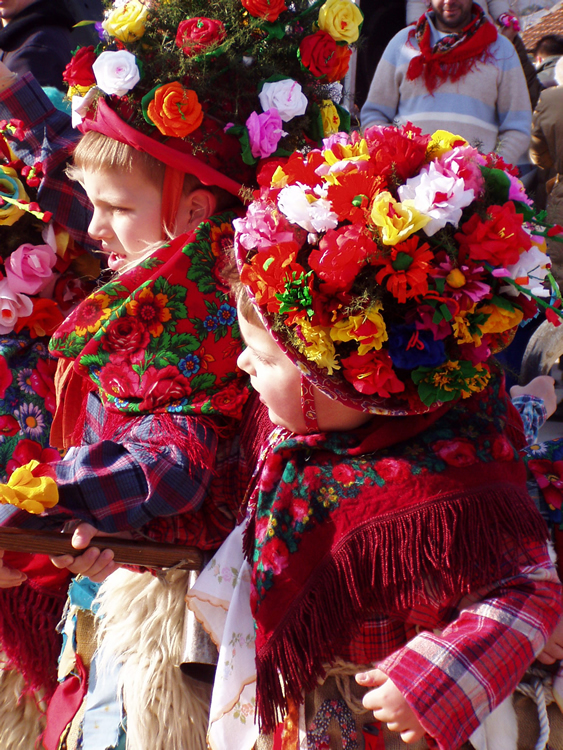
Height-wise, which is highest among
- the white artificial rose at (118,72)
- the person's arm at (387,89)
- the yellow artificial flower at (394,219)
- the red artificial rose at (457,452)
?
the white artificial rose at (118,72)

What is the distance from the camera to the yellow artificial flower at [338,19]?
1.58 m

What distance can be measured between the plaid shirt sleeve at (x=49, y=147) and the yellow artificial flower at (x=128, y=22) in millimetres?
444

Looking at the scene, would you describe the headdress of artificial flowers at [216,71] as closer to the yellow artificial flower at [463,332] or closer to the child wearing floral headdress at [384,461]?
the child wearing floral headdress at [384,461]

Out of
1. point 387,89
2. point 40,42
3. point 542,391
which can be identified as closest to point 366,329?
point 542,391

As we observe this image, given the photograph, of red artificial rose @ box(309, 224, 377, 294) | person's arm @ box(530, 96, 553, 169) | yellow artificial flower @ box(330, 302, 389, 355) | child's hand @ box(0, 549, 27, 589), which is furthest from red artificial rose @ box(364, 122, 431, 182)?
person's arm @ box(530, 96, 553, 169)

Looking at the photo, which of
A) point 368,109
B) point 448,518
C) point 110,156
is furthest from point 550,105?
point 448,518

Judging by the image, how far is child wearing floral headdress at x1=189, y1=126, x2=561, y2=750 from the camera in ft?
3.67

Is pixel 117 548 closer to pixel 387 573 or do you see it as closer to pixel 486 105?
pixel 387 573

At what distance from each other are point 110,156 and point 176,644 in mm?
1118

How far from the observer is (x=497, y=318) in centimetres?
117

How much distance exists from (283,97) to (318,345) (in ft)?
2.20

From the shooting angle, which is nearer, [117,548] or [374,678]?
[374,678]

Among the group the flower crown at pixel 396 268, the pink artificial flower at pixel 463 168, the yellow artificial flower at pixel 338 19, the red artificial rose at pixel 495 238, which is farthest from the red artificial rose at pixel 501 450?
the yellow artificial flower at pixel 338 19

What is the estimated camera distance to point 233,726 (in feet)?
4.61
